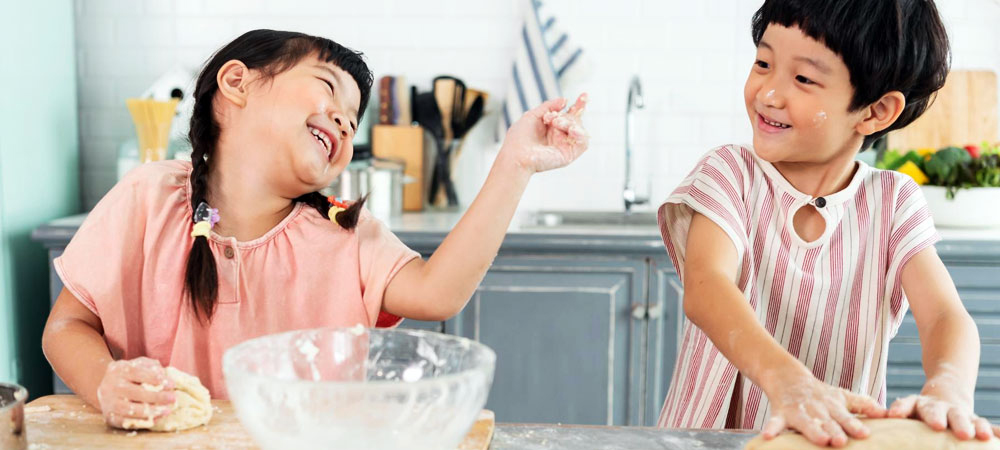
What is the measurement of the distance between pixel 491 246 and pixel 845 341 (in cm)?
50

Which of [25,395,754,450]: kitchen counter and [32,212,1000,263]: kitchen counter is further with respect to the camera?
[32,212,1000,263]: kitchen counter

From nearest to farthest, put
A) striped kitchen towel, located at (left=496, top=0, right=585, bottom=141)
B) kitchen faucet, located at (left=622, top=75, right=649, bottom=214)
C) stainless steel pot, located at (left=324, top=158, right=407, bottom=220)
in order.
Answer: stainless steel pot, located at (left=324, top=158, right=407, bottom=220) < kitchen faucet, located at (left=622, top=75, right=649, bottom=214) < striped kitchen towel, located at (left=496, top=0, right=585, bottom=141)

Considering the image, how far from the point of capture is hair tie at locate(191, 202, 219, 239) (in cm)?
111

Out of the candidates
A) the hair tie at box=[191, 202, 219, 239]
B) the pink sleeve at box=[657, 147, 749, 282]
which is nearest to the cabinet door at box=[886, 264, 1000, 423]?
the pink sleeve at box=[657, 147, 749, 282]

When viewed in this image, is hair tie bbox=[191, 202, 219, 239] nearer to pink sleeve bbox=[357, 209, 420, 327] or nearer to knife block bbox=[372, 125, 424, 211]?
pink sleeve bbox=[357, 209, 420, 327]

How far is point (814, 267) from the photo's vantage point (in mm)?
1184

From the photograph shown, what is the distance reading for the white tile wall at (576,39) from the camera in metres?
2.76

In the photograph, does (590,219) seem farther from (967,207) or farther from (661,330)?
(967,207)

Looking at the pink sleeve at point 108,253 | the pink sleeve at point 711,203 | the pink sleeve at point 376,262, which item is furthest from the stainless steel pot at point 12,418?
the pink sleeve at point 711,203

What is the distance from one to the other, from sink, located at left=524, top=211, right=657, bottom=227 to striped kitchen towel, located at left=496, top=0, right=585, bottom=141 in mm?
292

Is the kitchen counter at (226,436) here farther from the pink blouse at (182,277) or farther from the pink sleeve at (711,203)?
the pink sleeve at (711,203)

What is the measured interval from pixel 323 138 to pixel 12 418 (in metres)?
0.52

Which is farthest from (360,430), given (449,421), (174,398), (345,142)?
(345,142)

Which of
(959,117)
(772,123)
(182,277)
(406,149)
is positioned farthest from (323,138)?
(959,117)
